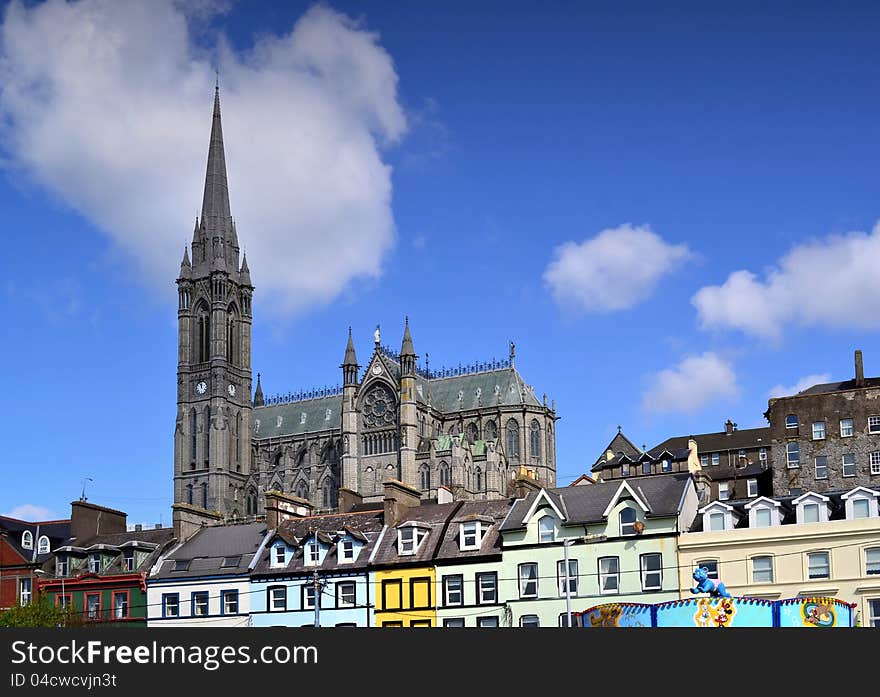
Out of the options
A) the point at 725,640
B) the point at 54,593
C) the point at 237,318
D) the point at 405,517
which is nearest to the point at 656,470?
the point at 405,517

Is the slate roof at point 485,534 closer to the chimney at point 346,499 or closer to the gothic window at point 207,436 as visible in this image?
the chimney at point 346,499

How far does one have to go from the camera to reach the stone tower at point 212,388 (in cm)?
18088

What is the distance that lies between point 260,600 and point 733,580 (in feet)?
73.5

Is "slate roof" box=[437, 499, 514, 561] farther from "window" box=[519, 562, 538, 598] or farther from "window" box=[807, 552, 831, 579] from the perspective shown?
"window" box=[807, 552, 831, 579]

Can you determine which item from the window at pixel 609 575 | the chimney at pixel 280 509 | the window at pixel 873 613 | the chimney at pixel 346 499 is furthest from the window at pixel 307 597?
the window at pixel 873 613

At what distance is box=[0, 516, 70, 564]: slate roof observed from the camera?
7469 centimetres

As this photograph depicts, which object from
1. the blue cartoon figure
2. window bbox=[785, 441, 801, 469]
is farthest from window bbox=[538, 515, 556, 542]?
window bbox=[785, 441, 801, 469]

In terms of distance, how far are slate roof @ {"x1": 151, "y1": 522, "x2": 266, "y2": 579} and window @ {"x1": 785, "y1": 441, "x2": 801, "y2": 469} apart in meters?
29.0

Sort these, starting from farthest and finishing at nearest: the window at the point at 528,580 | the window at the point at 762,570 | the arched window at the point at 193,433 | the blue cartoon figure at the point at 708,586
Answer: the arched window at the point at 193,433 < the window at the point at 528,580 < the window at the point at 762,570 < the blue cartoon figure at the point at 708,586

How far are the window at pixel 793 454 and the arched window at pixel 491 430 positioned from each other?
329ft

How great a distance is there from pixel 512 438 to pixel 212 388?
44.8 meters

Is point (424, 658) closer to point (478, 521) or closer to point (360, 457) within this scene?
point (478, 521)

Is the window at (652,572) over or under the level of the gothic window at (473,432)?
under

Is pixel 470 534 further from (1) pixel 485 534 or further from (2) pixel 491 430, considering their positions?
(2) pixel 491 430
